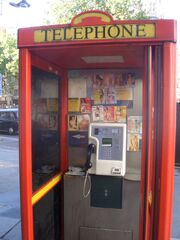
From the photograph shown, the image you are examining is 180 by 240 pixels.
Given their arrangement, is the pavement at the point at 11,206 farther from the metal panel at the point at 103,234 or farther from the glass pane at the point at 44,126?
the glass pane at the point at 44,126

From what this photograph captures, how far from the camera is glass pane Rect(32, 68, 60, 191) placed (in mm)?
3023

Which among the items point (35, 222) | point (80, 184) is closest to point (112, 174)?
point (80, 184)

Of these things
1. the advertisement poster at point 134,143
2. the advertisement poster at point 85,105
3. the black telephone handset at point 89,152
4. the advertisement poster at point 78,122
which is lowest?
the black telephone handset at point 89,152

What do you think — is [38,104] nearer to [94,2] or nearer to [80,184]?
[80,184]

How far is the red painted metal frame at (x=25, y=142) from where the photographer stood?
8.61ft

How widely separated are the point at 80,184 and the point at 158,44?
1755mm

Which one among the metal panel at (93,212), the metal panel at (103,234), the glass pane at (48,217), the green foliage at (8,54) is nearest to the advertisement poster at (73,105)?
the metal panel at (93,212)

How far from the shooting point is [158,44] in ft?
8.02

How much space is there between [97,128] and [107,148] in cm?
22

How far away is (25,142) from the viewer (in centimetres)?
263

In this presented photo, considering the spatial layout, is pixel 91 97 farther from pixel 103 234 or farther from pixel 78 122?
pixel 103 234

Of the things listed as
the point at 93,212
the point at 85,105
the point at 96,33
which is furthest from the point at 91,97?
the point at 93,212

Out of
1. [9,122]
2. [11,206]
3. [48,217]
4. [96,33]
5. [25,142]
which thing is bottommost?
[11,206]

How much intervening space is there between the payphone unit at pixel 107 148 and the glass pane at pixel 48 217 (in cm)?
52
